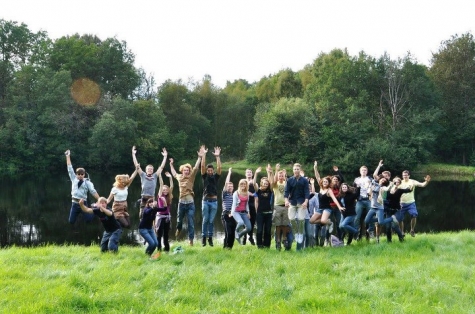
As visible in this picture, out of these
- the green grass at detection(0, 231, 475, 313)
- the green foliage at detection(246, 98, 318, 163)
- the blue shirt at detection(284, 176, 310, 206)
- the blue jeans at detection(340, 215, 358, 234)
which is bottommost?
the green grass at detection(0, 231, 475, 313)

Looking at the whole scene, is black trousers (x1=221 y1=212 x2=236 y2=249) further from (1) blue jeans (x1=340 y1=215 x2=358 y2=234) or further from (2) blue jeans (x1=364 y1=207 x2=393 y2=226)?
(2) blue jeans (x1=364 y1=207 x2=393 y2=226)

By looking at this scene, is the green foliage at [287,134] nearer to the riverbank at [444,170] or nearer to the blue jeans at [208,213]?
the riverbank at [444,170]

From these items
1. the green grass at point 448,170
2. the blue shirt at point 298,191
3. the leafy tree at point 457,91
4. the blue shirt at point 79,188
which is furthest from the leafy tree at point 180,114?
the blue shirt at point 298,191

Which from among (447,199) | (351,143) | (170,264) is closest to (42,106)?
(351,143)

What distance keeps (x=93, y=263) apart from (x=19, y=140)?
42.1 metres

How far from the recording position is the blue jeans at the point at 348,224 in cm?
1029

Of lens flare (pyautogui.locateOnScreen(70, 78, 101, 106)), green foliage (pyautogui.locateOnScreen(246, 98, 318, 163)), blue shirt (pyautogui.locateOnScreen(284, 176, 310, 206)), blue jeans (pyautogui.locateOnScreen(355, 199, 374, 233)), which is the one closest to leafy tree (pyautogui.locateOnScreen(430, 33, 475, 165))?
green foliage (pyautogui.locateOnScreen(246, 98, 318, 163))

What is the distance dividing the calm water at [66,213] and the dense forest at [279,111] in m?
12.5

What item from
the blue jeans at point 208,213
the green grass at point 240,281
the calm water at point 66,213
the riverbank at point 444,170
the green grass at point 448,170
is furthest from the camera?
the green grass at point 448,170

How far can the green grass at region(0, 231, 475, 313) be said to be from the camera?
6.12 m

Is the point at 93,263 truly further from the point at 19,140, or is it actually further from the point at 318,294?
the point at 19,140

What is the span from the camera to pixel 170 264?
8367 mm

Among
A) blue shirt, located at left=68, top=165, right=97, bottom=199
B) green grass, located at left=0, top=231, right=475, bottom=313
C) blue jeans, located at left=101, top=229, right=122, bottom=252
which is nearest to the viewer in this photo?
green grass, located at left=0, top=231, right=475, bottom=313

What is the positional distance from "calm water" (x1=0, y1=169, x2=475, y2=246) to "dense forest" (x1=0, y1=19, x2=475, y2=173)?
40.9 feet
